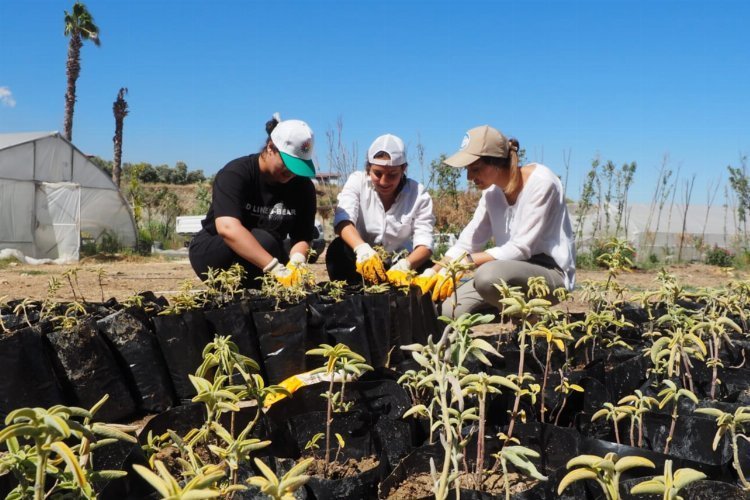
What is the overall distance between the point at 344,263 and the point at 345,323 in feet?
4.40

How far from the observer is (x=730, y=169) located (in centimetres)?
1462

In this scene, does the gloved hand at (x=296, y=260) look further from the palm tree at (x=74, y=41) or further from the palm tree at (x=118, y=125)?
the palm tree at (x=118, y=125)

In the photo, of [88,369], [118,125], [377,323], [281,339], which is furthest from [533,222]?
[118,125]

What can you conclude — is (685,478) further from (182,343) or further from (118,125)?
(118,125)

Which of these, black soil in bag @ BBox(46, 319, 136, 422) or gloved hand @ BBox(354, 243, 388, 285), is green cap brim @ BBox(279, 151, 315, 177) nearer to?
gloved hand @ BBox(354, 243, 388, 285)

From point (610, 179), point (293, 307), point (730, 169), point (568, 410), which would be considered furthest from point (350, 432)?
point (730, 169)

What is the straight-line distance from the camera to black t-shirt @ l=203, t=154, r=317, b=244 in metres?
3.78

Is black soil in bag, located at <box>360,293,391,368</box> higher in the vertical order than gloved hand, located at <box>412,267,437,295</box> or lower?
lower

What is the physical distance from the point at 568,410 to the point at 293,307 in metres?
1.43

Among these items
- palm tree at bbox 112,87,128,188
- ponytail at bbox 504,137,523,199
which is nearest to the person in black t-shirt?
ponytail at bbox 504,137,523,199

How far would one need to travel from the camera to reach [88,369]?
258cm

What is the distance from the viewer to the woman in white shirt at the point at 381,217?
4.16 m

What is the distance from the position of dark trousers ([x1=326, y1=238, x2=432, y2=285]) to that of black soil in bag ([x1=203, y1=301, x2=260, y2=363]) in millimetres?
1546

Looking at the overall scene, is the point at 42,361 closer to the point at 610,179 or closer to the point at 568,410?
the point at 568,410
